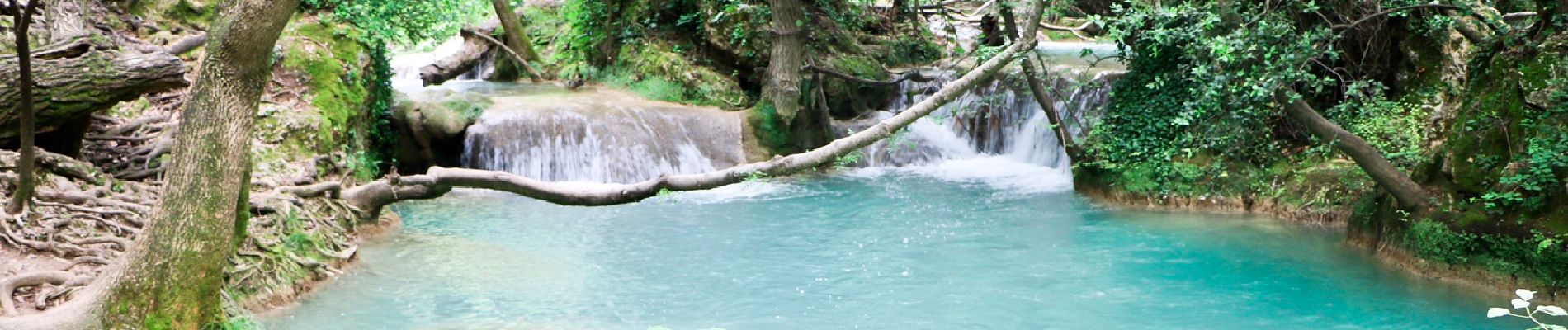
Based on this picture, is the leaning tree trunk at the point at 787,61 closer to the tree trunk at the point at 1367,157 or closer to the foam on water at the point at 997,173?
the foam on water at the point at 997,173

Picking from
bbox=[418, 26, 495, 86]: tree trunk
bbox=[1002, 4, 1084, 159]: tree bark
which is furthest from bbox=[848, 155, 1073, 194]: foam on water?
bbox=[418, 26, 495, 86]: tree trunk

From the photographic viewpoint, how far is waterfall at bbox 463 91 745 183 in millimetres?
15367

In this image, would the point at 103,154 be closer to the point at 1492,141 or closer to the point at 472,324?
the point at 472,324

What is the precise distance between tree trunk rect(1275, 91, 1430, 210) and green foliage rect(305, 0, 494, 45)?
398 inches

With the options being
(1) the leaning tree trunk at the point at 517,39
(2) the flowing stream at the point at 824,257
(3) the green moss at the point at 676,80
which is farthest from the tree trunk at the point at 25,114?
(1) the leaning tree trunk at the point at 517,39

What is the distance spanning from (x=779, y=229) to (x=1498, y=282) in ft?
20.9

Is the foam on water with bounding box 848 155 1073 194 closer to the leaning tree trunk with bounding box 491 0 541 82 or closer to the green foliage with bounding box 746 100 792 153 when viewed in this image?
the green foliage with bounding box 746 100 792 153

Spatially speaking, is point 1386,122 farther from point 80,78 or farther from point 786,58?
point 80,78

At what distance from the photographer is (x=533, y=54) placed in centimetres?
2073

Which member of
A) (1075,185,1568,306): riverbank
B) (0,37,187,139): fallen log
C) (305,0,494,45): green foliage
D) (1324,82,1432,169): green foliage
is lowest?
(1075,185,1568,306): riverbank

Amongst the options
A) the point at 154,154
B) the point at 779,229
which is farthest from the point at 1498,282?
the point at 154,154

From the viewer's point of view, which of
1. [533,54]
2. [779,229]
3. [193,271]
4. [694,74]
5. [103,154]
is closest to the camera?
[193,271]

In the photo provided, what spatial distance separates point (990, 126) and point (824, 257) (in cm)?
703

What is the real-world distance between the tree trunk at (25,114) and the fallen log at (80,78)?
0.63m
